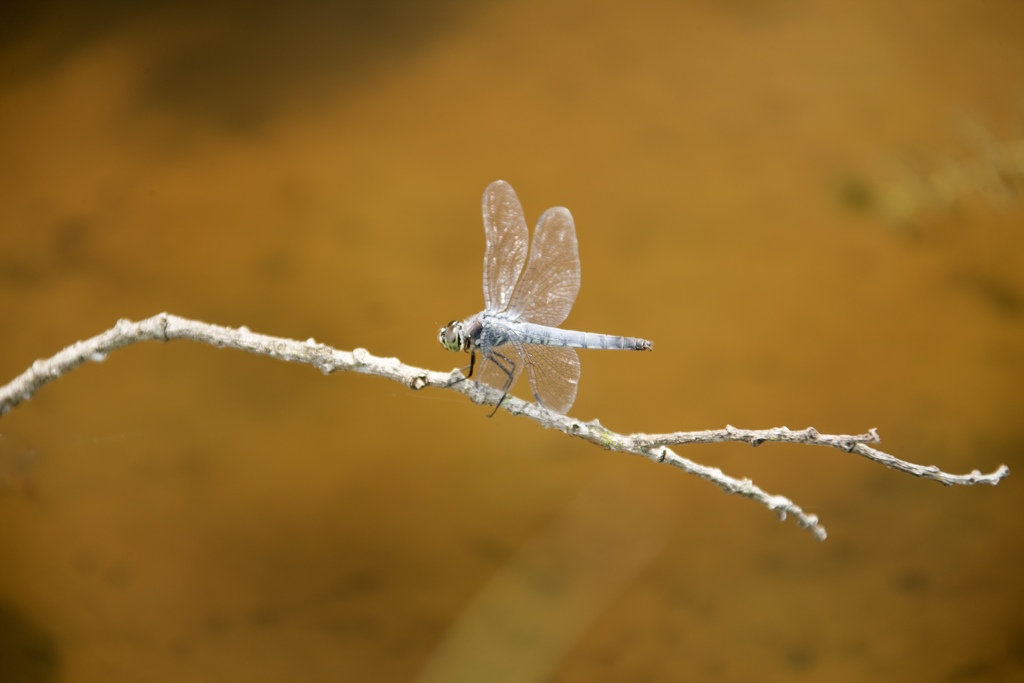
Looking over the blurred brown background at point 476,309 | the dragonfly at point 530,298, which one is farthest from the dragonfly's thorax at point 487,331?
the blurred brown background at point 476,309

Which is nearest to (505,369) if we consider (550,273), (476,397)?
(476,397)

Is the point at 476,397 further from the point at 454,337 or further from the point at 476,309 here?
the point at 476,309

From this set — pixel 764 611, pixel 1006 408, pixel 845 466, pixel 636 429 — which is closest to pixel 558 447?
pixel 636 429

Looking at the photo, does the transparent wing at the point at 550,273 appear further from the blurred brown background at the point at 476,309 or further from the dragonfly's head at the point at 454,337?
the blurred brown background at the point at 476,309

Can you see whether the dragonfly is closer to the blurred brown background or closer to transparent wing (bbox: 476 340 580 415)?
transparent wing (bbox: 476 340 580 415)

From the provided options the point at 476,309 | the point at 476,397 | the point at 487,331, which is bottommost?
the point at 476,397

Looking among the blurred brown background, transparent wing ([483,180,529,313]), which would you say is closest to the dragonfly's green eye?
transparent wing ([483,180,529,313])
